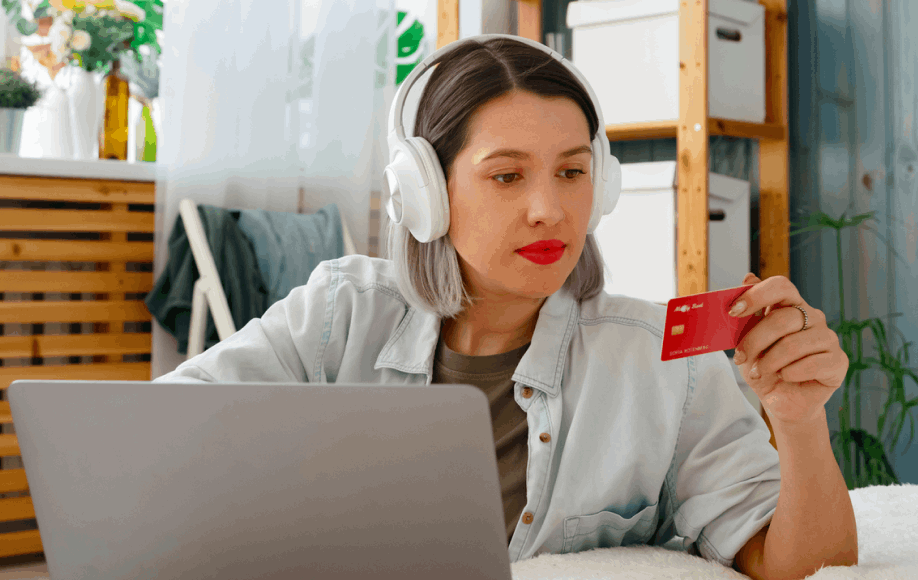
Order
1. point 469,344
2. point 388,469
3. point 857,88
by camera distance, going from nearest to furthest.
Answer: point 388,469 < point 469,344 < point 857,88

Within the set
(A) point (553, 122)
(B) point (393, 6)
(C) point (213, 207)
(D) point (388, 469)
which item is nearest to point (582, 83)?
(A) point (553, 122)

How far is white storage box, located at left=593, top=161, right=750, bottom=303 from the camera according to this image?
6.68ft

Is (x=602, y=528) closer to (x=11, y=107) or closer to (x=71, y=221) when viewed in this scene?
(x=71, y=221)

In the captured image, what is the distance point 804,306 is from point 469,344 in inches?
18.8

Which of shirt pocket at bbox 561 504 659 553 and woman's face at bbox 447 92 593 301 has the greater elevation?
woman's face at bbox 447 92 593 301

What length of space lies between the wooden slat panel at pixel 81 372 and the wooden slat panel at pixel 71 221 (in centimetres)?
38

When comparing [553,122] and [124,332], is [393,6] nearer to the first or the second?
[124,332]

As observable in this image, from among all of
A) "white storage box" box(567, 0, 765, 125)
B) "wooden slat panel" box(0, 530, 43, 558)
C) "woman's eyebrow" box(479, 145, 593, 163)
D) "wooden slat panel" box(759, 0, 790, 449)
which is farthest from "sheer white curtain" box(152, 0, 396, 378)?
"woman's eyebrow" box(479, 145, 593, 163)

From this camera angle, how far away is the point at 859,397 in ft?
7.43

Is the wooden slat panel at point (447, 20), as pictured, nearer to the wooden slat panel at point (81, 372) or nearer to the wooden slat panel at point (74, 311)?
the wooden slat panel at point (74, 311)

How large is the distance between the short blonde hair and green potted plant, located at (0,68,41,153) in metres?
1.53

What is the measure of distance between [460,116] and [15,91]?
1684 millimetres

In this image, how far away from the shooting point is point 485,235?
0.95 meters

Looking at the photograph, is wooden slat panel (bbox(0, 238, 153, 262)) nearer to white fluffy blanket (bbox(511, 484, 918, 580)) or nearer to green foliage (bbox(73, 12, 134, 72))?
green foliage (bbox(73, 12, 134, 72))
